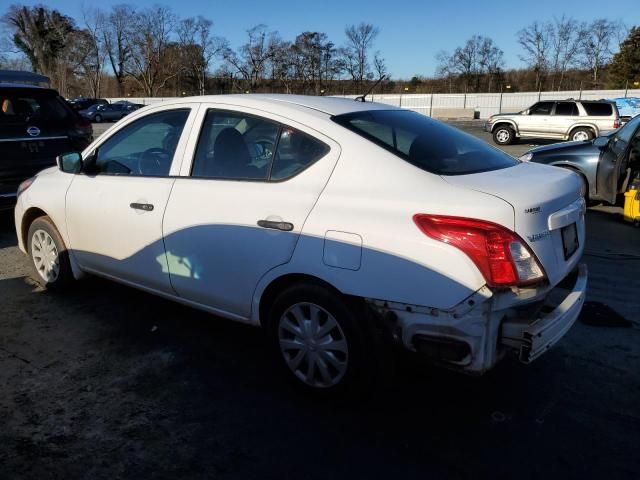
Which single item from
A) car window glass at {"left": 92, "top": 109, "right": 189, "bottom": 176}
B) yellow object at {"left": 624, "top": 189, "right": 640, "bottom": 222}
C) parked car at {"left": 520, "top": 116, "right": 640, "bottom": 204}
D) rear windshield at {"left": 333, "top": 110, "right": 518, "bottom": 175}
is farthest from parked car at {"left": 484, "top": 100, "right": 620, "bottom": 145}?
car window glass at {"left": 92, "top": 109, "right": 189, "bottom": 176}

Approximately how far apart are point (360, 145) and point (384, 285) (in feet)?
2.57

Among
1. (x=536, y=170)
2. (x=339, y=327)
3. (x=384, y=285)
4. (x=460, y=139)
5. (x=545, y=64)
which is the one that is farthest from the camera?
(x=545, y=64)

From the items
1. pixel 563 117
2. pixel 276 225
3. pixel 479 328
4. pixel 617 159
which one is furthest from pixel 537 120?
pixel 479 328

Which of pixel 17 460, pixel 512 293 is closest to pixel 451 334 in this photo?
pixel 512 293

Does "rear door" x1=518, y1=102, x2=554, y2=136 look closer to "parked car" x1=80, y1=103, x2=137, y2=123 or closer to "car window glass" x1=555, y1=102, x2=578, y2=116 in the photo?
"car window glass" x1=555, y1=102, x2=578, y2=116

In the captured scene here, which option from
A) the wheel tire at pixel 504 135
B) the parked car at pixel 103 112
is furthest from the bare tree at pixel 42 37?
the wheel tire at pixel 504 135

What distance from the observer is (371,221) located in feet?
8.71

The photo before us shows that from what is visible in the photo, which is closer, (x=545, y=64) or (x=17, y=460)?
(x=17, y=460)

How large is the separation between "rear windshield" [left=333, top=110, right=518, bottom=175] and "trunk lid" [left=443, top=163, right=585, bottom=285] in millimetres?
149

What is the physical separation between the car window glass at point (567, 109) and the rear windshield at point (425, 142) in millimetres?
18712

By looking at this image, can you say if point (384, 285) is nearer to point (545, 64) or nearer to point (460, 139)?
point (460, 139)

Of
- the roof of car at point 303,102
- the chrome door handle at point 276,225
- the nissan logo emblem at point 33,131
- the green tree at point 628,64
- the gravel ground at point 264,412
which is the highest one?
the green tree at point 628,64

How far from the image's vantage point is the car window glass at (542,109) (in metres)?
20.7

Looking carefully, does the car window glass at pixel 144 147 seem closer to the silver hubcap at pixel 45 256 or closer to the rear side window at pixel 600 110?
the silver hubcap at pixel 45 256
